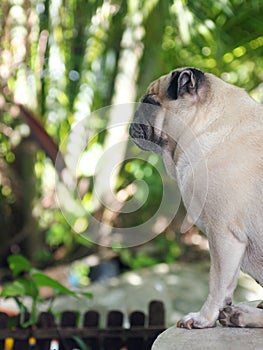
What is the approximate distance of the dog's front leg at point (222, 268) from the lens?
1.88 meters

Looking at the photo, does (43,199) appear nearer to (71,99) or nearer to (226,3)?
(71,99)

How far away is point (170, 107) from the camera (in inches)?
78.4

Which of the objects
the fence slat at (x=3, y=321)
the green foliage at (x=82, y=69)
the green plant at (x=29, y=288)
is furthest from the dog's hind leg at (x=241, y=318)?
the green foliage at (x=82, y=69)

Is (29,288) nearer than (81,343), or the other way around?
(81,343)

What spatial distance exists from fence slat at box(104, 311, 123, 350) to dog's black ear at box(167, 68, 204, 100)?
5.12ft

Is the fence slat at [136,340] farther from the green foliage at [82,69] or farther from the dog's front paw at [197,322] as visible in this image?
the dog's front paw at [197,322]

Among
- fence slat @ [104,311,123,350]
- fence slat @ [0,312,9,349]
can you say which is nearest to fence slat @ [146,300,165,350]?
fence slat @ [104,311,123,350]

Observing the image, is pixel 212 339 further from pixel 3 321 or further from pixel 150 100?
pixel 3 321

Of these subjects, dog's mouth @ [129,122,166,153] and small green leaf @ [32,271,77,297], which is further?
small green leaf @ [32,271,77,297]

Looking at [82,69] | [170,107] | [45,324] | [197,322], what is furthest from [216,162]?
[82,69]

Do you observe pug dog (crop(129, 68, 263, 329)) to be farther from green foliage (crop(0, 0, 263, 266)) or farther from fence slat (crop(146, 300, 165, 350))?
green foliage (crop(0, 0, 263, 266))

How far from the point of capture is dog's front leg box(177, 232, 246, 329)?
188cm

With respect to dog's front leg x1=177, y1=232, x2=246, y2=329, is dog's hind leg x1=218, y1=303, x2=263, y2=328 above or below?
below

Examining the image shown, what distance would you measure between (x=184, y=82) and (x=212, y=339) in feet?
2.41
